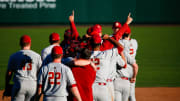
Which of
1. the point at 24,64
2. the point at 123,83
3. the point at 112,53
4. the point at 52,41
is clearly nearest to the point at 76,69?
the point at 112,53

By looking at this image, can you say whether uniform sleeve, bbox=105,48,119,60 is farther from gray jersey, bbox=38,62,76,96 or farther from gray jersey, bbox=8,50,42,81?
gray jersey, bbox=8,50,42,81

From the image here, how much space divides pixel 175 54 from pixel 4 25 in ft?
49.5

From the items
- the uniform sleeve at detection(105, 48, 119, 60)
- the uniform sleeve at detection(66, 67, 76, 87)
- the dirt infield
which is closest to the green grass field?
the dirt infield

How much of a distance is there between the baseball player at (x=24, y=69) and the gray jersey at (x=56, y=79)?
1336 mm

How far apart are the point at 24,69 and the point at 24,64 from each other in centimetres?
8

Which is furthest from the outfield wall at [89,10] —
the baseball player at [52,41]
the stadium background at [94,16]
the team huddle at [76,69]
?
the baseball player at [52,41]

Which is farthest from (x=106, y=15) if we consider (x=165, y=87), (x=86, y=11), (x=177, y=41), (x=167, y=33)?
(x=165, y=87)

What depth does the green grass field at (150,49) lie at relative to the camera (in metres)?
13.6

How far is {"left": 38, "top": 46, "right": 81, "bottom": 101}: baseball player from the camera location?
5051mm

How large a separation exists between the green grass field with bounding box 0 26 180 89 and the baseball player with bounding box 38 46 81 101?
7.43 m

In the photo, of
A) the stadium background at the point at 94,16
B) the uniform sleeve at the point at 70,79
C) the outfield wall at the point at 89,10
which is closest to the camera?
the uniform sleeve at the point at 70,79

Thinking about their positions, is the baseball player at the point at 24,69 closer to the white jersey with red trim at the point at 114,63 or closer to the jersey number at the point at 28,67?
the jersey number at the point at 28,67

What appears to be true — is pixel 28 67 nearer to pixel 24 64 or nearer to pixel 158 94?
pixel 24 64

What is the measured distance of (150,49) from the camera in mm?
20234
